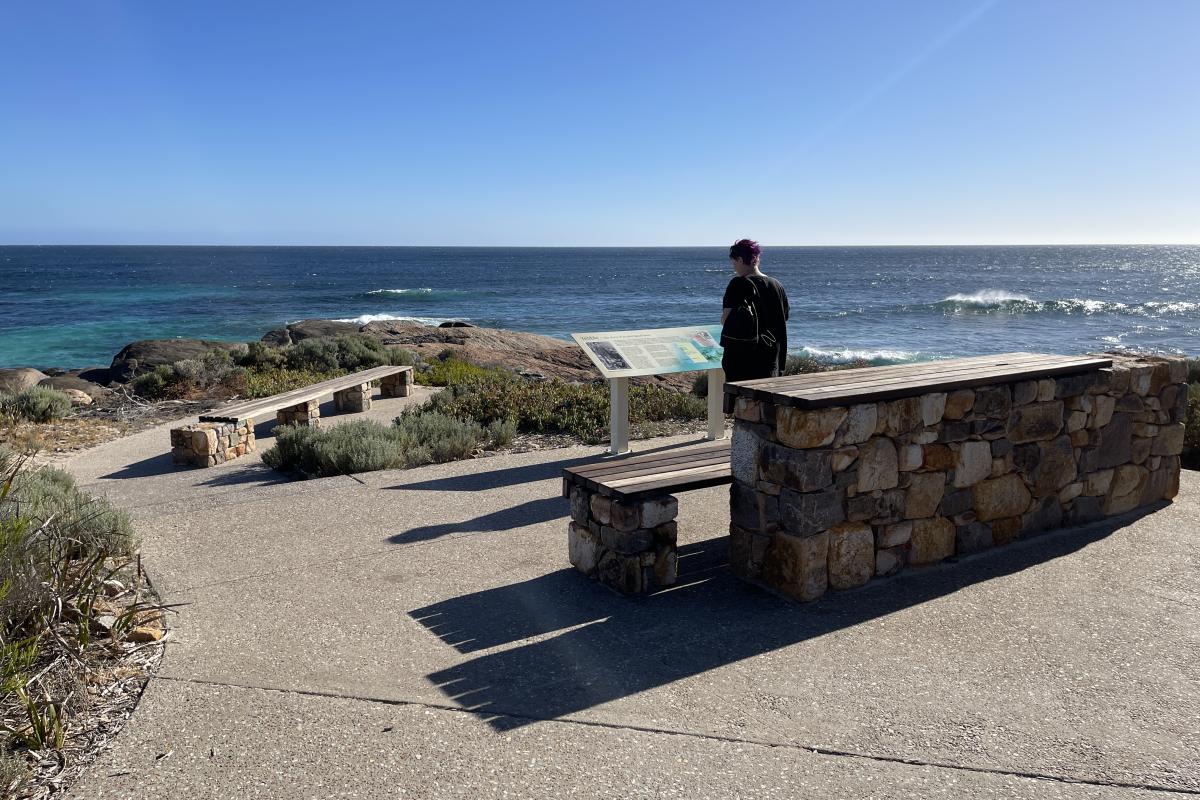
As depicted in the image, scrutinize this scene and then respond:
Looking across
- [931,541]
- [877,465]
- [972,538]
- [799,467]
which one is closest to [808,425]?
[799,467]

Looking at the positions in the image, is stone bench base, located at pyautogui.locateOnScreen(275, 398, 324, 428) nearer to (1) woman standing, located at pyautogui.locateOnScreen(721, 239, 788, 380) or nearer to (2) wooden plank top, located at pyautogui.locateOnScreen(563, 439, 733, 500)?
(1) woman standing, located at pyautogui.locateOnScreen(721, 239, 788, 380)

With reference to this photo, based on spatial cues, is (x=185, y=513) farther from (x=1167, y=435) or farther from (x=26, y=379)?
(x=26, y=379)

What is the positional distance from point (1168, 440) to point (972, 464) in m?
2.04

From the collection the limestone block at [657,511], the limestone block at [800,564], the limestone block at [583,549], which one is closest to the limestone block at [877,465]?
the limestone block at [800,564]

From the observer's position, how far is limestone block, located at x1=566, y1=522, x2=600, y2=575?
458 cm

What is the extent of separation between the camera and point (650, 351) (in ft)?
24.6

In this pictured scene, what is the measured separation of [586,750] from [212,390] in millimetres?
11447

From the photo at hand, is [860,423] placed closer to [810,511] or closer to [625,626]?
[810,511]

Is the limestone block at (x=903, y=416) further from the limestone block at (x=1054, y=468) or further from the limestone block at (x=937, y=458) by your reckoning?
the limestone block at (x=1054, y=468)

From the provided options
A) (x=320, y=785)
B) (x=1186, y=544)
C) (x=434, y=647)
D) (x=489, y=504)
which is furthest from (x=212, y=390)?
(x=1186, y=544)

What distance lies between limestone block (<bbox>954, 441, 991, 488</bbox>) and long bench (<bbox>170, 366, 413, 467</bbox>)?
6.32 metres

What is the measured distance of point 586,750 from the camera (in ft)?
9.85

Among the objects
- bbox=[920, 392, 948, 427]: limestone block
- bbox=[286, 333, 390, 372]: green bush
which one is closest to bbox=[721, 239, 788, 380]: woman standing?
bbox=[920, 392, 948, 427]: limestone block

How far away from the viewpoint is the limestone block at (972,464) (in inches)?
183
